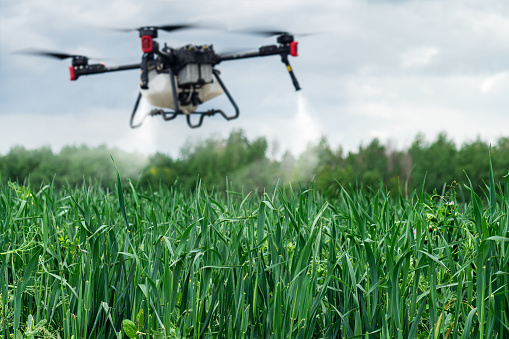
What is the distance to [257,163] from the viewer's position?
88.4 feet

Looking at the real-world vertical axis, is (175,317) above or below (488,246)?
below

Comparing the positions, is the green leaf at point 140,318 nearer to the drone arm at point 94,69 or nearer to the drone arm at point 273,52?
the drone arm at point 273,52

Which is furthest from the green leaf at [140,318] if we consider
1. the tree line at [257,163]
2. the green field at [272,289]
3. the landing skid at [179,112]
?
the tree line at [257,163]

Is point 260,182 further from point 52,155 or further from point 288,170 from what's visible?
point 52,155

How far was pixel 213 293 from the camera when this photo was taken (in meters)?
1.94

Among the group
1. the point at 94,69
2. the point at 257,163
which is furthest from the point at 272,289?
the point at 257,163

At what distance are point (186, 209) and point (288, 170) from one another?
22.2 m

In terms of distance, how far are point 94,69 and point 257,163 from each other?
1060 cm

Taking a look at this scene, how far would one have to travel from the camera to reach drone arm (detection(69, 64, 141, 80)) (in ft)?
61.6

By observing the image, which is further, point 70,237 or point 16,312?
point 70,237

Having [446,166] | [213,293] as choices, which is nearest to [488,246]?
[213,293]

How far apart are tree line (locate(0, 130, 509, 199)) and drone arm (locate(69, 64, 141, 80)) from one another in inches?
183

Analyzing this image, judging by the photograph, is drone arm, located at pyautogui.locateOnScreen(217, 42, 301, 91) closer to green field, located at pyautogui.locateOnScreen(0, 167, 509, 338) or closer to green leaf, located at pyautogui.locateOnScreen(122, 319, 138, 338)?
green field, located at pyautogui.locateOnScreen(0, 167, 509, 338)

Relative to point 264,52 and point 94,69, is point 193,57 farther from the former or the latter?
point 94,69
